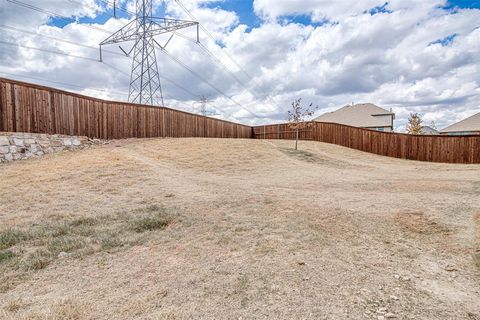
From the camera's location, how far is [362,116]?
111 ft

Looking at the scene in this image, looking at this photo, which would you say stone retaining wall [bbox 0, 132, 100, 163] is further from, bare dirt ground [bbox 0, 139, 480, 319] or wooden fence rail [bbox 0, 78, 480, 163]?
bare dirt ground [bbox 0, 139, 480, 319]

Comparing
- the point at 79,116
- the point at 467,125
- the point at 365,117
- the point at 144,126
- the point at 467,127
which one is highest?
the point at 365,117

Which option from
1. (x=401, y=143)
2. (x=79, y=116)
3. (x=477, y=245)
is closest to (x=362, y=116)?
(x=401, y=143)

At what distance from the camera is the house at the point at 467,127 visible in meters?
32.9

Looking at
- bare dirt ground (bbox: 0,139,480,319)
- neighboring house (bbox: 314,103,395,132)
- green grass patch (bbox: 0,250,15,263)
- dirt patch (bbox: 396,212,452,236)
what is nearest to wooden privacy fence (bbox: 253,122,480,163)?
bare dirt ground (bbox: 0,139,480,319)

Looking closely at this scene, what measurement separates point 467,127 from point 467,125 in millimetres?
488

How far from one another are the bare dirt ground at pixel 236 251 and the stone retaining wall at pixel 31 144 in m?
2.96

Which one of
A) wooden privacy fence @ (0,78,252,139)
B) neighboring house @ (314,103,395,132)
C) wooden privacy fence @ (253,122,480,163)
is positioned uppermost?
neighboring house @ (314,103,395,132)

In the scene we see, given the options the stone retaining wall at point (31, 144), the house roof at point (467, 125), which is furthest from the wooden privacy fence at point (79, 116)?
the house roof at point (467, 125)

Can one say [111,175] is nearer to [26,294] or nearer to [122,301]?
[26,294]

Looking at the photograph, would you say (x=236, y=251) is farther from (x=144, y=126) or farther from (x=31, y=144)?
(x=144, y=126)

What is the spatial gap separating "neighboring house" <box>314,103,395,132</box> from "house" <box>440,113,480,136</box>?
7884 millimetres

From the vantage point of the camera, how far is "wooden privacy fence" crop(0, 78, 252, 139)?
9641 millimetres

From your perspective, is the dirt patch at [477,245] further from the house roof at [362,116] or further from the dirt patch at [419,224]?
the house roof at [362,116]
